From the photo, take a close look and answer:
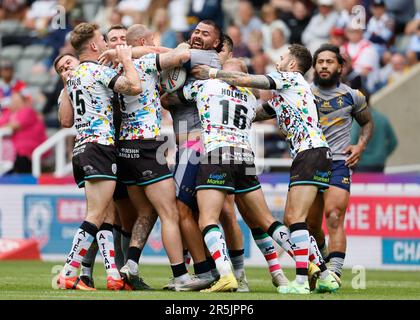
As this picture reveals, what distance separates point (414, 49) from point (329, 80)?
316 inches

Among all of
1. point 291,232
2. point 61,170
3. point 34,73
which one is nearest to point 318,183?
point 291,232

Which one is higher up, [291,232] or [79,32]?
[79,32]

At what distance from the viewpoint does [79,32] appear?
1177 cm

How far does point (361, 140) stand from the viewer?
1334 centimetres

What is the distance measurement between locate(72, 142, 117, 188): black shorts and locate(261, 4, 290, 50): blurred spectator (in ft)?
34.0

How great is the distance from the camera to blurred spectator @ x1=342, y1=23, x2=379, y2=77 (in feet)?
65.9

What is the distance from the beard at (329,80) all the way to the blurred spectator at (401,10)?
836 cm

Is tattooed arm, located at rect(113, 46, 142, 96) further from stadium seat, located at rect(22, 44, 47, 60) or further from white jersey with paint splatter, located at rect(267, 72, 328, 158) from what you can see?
stadium seat, located at rect(22, 44, 47, 60)

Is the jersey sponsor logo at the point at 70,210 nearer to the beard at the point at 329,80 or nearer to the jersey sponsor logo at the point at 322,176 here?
the beard at the point at 329,80

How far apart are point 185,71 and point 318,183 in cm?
176

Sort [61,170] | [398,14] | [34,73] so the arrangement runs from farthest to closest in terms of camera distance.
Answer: [34,73]
[398,14]
[61,170]

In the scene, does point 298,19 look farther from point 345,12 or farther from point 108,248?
point 108,248

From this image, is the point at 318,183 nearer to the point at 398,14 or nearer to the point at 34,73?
the point at 398,14

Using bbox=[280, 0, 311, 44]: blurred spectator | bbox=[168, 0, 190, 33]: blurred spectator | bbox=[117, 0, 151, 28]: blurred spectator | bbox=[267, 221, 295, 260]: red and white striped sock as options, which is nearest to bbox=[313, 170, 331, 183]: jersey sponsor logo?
bbox=[267, 221, 295, 260]: red and white striped sock
